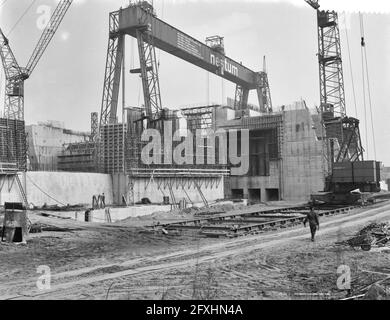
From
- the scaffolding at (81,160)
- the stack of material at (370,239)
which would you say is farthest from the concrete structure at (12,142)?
the stack of material at (370,239)

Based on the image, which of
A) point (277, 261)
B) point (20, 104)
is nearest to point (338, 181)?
point (277, 261)

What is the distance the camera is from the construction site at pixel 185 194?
9.13m

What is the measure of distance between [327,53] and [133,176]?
3473 centimetres

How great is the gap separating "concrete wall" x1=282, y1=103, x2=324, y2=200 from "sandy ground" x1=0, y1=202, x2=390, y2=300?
35.9m

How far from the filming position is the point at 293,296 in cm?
733

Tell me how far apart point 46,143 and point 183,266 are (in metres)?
56.2

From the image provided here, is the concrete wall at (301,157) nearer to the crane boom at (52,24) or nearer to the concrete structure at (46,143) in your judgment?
the concrete structure at (46,143)

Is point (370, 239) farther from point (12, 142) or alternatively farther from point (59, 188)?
point (12, 142)

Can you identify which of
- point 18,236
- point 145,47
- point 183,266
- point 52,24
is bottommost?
point 183,266

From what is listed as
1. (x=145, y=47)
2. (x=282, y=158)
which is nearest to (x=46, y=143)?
(x=145, y=47)

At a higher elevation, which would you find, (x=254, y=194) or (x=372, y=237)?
(x=254, y=194)

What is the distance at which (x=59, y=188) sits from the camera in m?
30.5

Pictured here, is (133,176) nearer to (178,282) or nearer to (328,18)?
(178,282)

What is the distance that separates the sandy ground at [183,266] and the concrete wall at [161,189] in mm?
17913
